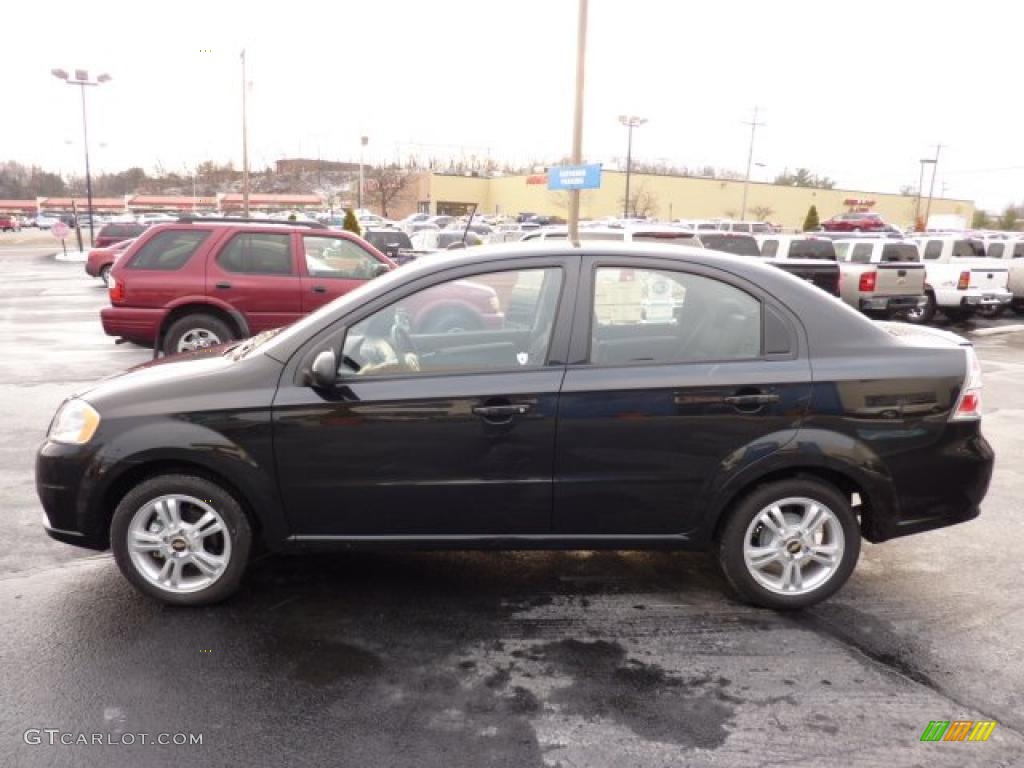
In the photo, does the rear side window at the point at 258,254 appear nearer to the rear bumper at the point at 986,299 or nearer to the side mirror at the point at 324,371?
the side mirror at the point at 324,371

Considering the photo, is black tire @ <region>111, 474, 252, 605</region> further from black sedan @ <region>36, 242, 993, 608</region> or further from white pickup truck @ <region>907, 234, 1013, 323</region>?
white pickup truck @ <region>907, 234, 1013, 323</region>

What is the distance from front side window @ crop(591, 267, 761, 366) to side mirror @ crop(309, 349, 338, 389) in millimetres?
1180

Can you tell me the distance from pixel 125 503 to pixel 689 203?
89581 mm

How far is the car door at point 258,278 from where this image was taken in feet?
30.5

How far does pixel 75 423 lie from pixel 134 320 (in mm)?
5910

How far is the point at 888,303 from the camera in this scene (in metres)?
15.6

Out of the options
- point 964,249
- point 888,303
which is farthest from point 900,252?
point 964,249

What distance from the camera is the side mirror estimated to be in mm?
3561

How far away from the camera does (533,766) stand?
2.77 meters

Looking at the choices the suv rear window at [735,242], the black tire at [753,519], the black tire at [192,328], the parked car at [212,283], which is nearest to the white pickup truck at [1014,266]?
the suv rear window at [735,242]

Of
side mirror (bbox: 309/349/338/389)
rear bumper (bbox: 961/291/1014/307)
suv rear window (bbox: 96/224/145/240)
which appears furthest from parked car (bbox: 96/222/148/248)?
side mirror (bbox: 309/349/338/389)

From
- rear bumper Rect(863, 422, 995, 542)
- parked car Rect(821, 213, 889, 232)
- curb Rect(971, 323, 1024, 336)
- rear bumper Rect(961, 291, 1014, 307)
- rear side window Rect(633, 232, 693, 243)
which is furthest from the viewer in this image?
parked car Rect(821, 213, 889, 232)

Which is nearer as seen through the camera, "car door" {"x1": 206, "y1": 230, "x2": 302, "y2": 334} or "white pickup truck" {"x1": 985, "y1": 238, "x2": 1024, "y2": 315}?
"car door" {"x1": 206, "y1": 230, "x2": 302, "y2": 334}

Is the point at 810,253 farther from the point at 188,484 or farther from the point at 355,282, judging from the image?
the point at 188,484
